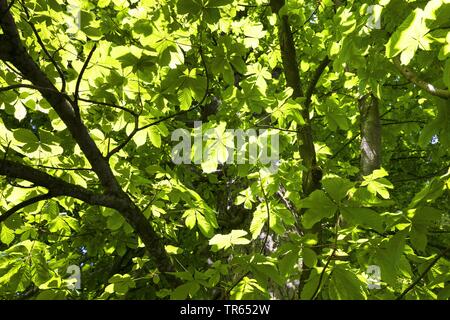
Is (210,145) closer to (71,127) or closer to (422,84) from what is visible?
(71,127)

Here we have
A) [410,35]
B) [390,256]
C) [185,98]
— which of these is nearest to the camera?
[410,35]

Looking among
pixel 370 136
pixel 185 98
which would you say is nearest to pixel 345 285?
pixel 185 98

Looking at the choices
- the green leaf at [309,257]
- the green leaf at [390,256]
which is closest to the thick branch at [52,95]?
the green leaf at [309,257]

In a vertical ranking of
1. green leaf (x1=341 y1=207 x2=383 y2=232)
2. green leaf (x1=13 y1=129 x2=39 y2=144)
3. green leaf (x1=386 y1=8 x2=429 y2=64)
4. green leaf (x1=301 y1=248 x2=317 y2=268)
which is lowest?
green leaf (x1=301 y1=248 x2=317 y2=268)

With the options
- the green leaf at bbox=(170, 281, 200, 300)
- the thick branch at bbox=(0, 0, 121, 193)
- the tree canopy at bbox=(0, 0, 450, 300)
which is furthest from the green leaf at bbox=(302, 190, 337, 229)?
the thick branch at bbox=(0, 0, 121, 193)

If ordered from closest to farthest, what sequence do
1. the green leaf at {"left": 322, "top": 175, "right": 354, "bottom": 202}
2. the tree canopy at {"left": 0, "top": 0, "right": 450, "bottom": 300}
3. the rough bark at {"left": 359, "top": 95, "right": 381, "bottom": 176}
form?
the green leaf at {"left": 322, "top": 175, "right": 354, "bottom": 202}
the tree canopy at {"left": 0, "top": 0, "right": 450, "bottom": 300}
the rough bark at {"left": 359, "top": 95, "right": 381, "bottom": 176}

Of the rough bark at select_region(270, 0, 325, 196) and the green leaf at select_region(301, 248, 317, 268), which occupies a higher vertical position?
the rough bark at select_region(270, 0, 325, 196)

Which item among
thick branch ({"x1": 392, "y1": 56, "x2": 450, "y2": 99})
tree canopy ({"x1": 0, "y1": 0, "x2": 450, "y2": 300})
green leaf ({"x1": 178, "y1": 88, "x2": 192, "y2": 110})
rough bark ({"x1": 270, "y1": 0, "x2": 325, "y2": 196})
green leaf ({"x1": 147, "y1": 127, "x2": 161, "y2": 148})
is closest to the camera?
tree canopy ({"x1": 0, "y1": 0, "x2": 450, "y2": 300})

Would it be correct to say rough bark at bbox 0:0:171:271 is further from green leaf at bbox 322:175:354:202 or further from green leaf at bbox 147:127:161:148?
green leaf at bbox 322:175:354:202

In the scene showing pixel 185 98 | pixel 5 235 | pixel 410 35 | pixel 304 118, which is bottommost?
pixel 5 235

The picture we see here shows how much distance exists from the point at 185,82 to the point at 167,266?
992 millimetres

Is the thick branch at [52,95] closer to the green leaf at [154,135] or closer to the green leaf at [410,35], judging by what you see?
the green leaf at [154,135]

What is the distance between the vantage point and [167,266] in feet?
6.97
